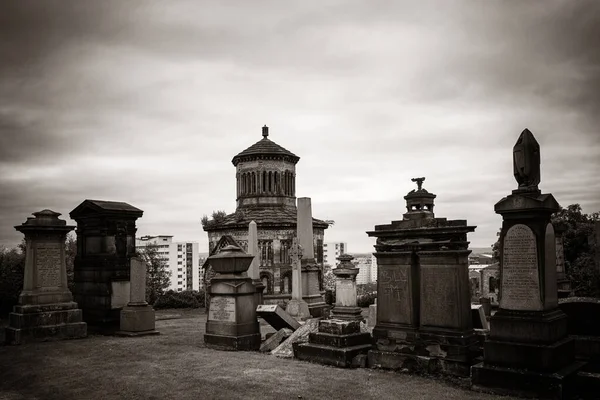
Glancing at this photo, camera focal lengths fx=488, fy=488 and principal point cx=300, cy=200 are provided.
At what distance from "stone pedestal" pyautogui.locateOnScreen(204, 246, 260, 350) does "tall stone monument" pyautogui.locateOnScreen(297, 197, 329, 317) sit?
6604 mm

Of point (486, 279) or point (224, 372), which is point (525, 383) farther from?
point (486, 279)

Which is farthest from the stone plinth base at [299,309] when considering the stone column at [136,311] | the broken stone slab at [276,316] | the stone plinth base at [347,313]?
the stone plinth base at [347,313]

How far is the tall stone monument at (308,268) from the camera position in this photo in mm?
18609

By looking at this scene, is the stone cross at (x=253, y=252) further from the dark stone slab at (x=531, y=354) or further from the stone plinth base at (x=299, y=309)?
the dark stone slab at (x=531, y=354)

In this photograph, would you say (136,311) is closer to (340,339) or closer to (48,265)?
(48,265)

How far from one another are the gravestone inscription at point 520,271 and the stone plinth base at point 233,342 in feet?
19.9

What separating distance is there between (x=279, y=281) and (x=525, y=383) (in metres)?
33.5

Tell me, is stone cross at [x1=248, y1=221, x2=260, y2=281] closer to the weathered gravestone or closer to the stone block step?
the weathered gravestone

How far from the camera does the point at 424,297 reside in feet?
29.0

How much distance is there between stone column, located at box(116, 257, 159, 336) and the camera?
44.9 feet

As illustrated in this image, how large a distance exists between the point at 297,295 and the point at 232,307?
6344 millimetres

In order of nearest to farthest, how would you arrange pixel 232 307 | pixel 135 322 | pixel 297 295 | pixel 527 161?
pixel 527 161
pixel 232 307
pixel 135 322
pixel 297 295

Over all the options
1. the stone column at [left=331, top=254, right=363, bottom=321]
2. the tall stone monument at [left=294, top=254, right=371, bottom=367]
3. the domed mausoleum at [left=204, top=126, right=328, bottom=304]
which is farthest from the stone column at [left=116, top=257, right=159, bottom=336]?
the domed mausoleum at [left=204, top=126, right=328, bottom=304]

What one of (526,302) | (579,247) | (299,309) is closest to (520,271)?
(526,302)
